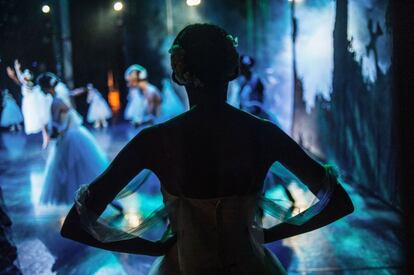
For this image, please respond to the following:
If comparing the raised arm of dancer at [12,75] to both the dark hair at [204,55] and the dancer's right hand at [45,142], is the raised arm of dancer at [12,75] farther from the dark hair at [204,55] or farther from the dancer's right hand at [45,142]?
the dark hair at [204,55]

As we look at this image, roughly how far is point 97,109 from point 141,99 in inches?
37.8

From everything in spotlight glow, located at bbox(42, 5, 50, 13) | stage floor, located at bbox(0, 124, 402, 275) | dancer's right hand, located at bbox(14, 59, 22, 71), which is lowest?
stage floor, located at bbox(0, 124, 402, 275)

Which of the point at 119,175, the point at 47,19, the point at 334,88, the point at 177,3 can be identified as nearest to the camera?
the point at 119,175

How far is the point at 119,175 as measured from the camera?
152cm

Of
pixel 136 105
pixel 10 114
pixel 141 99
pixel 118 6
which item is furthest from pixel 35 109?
pixel 118 6

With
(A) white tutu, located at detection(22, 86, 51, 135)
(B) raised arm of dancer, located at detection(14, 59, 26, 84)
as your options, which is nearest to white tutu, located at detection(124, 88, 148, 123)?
(A) white tutu, located at detection(22, 86, 51, 135)

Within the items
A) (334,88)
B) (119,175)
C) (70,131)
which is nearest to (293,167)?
(119,175)

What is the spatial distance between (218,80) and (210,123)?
0.14 meters

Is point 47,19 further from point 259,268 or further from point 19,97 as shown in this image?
point 259,268

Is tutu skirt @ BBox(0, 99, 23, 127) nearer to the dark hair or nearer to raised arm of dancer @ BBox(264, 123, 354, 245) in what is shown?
the dark hair

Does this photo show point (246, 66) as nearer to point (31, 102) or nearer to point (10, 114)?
point (31, 102)

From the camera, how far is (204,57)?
5.08 ft

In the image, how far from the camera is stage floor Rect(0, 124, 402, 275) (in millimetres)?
3947

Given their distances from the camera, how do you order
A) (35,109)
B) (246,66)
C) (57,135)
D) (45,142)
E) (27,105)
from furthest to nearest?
1. (246,66)
2. (45,142)
3. (57,135)
4. (35,109)
5. (27,105)
